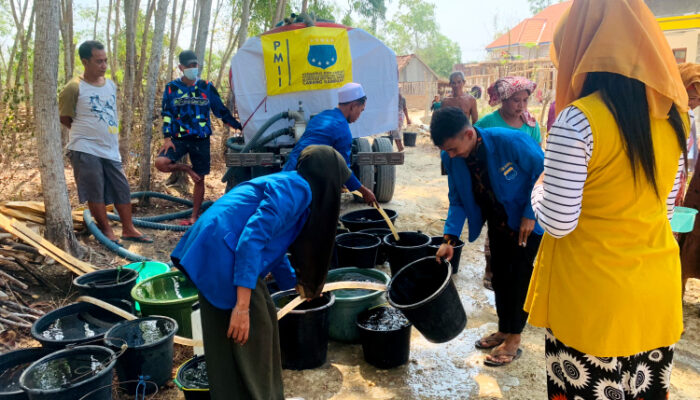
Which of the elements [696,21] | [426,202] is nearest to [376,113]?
[426,202]

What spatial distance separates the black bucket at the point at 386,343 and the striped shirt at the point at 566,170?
1.67 m

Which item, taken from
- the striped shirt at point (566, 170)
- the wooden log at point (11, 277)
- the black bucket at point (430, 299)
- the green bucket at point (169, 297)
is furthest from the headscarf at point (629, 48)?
the wooden log at point (11, 277)

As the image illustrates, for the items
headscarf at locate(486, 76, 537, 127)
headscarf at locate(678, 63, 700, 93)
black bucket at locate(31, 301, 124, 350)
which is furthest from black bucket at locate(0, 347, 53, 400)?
headscarf at locate(678, 63, 700, 93)

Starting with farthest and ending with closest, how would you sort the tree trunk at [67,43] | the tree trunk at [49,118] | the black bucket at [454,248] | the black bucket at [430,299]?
the tree trunk at [67,43] < the black bucket at [454,248] < the tree trunk at [49,118] < the black bucket at [430,299]

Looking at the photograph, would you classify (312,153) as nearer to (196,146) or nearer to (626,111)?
(626,111)

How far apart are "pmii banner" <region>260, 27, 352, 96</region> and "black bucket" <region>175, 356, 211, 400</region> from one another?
4.22 meters

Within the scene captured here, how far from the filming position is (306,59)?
6.10 meters

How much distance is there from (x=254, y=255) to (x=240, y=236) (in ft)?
0.31

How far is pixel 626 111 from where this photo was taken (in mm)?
1404

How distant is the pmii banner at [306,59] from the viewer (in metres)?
6.04

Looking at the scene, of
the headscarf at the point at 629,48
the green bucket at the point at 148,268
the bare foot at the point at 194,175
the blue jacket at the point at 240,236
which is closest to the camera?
the headscarf at the point at 629,48

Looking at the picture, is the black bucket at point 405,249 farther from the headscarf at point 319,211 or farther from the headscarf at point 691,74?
the headscarf at point 691,74

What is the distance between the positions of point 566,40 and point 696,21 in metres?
10.1

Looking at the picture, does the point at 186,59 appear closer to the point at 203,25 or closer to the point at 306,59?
the point at 306,59
